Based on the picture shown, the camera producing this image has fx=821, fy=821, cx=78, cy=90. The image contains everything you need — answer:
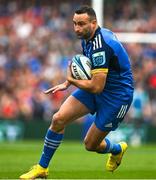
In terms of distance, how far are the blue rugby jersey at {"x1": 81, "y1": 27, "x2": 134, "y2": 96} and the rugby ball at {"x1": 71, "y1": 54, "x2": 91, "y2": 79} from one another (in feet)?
0.22

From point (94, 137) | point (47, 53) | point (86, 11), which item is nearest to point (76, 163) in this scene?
point (94, 137)

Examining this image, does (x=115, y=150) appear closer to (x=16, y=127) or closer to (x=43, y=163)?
(x=43, y=163)

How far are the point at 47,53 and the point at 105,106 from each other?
45.4 feet

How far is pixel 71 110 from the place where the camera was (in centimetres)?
1080

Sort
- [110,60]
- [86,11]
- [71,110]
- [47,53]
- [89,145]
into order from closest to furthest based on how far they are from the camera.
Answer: [86,11] → [110,60] → [71,110] → [89,145] → [47,53]

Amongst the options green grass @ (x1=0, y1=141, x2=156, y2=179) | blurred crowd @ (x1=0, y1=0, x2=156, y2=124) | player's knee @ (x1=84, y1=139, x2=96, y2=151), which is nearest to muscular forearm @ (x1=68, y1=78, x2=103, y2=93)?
player's knee @ (x1=84, y1=139, x2=96, y2=151)

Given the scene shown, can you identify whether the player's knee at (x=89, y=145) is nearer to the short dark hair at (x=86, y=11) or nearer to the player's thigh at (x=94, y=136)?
the player's thigh at (x=94, y=136)

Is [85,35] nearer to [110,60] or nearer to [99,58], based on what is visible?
[99,58]

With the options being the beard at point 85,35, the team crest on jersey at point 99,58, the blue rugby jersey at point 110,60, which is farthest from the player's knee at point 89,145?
the beard at point 85,35

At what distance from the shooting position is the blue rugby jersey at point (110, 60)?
10422 millimetres

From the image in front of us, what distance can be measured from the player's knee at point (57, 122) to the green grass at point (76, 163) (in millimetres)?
892

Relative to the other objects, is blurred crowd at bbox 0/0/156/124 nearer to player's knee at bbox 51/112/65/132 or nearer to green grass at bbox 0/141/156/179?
green grass at bbox 0/141/156/179

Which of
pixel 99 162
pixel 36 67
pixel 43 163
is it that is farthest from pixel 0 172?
pixel 36 67

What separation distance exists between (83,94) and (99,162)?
176 inches
